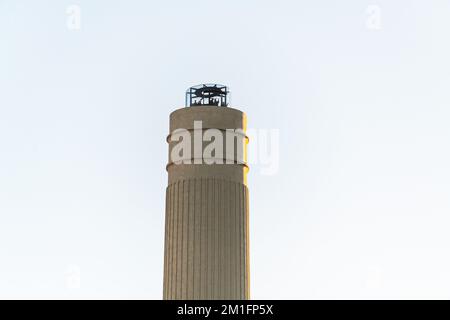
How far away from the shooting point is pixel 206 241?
66312 mm

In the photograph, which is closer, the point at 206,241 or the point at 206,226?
the point at 206,241

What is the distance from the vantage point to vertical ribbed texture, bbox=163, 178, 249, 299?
65.8 m

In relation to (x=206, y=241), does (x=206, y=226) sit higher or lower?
higher

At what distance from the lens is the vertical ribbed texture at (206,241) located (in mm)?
65812

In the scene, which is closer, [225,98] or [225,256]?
[225,256]

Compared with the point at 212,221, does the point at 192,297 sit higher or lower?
lower
